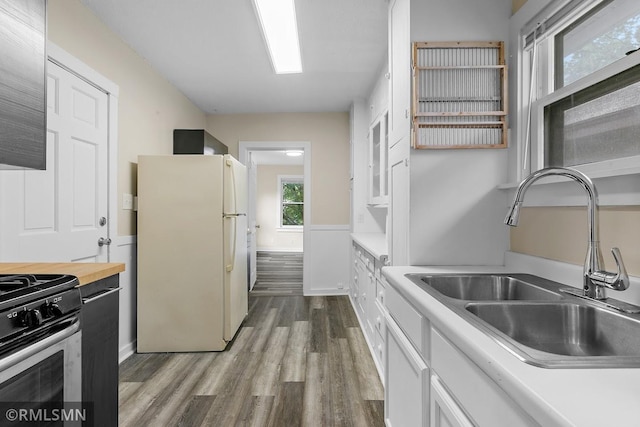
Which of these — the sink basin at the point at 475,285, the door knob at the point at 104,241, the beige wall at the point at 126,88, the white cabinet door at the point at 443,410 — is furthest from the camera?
the door knob at the point at 104,241

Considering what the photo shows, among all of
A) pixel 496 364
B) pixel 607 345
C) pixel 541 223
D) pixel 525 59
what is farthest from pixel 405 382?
pixel 525 59

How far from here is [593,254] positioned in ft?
3.51

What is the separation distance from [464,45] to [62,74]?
2271 millimetres

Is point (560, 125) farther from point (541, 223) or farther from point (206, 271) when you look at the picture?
point (206, 271)

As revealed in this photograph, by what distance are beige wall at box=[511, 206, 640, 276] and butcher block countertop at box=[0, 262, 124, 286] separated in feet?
5.97

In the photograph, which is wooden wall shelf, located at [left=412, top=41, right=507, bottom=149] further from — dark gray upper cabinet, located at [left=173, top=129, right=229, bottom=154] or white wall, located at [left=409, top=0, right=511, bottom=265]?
dark gray upper cabinet, located at [left=173, top=129, right=229, bottom=154]

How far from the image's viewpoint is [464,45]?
172cm

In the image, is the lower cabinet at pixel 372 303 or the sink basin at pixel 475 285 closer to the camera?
the sink basin at pixel 475 285

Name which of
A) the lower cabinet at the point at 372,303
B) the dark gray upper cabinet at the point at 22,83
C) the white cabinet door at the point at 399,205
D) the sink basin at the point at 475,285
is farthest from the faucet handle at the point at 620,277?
the dark gray upper cabinet at the point at 22,83

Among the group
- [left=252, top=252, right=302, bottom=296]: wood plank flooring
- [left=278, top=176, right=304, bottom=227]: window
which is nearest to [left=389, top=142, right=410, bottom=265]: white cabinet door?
[left=252, top=252, right=302, bottom=296]: wood plank flooring

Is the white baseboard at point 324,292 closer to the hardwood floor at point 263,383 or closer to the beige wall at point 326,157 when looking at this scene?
the beige wall at point 326,157

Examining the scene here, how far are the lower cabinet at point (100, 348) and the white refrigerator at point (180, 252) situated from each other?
1.28 meters

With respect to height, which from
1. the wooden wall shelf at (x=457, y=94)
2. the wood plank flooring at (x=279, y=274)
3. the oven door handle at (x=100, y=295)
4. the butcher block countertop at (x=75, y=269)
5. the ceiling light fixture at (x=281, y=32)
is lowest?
the wood plank flooring at (x=279, y=274)

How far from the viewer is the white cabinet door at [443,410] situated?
0.83 metres
